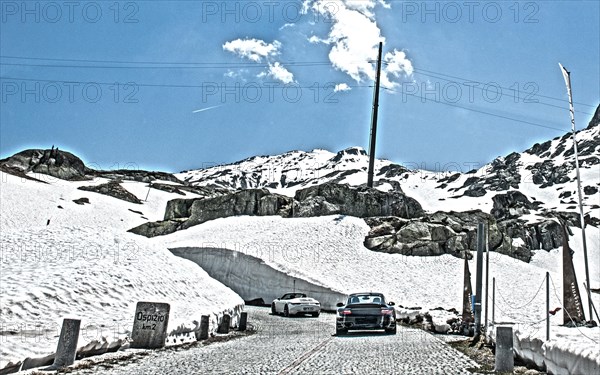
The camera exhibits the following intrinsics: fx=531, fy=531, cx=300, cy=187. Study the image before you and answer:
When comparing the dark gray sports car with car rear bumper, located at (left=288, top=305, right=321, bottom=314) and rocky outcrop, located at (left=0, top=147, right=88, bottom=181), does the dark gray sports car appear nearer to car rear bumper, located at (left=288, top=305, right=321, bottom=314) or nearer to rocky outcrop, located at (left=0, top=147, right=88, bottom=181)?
car rear bumper, located at (left=288, top=305, right=321, bottom=314)

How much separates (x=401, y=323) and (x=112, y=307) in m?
14.7

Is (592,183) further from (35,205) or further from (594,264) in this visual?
(35,205)

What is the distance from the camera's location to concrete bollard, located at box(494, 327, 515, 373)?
9.61 meters

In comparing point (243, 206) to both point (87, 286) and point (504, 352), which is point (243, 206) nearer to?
point (87, 286)

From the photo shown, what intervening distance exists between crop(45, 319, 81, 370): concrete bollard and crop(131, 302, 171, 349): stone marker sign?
3.25 metres

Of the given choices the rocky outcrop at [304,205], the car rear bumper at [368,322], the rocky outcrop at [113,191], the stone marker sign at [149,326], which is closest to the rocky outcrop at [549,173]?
the rocky outcrop at [113,191]

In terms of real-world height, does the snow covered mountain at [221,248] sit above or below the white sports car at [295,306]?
above

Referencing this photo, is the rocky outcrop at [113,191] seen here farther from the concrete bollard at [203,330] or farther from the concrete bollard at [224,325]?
the concrete bollard at [203,330]

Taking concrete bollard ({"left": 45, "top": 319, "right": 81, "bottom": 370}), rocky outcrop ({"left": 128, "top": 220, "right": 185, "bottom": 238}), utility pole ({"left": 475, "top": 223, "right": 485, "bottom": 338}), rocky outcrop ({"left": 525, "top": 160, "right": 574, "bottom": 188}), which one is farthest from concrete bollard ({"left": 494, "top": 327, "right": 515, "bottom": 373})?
rocky outcrop ({"left": 525, "top": 160, "right": 574, "bottom": 188})

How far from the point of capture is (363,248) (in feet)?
170

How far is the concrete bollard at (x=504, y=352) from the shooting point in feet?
31.5

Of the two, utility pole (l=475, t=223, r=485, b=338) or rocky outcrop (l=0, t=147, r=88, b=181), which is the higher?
rocky outcrop (l=0, t=147, r=88, b=181)

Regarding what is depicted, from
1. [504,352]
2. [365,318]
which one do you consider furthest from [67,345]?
[365,318]

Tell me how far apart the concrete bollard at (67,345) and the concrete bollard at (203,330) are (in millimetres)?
6253
